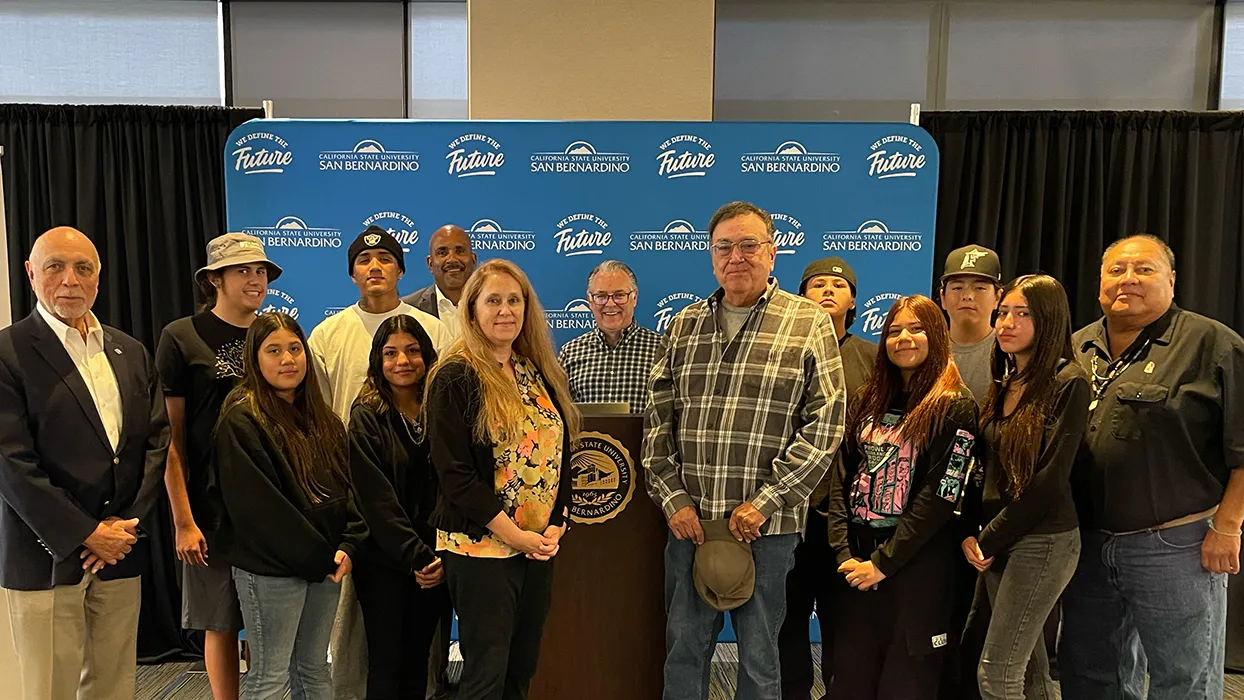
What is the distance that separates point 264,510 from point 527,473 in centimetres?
76

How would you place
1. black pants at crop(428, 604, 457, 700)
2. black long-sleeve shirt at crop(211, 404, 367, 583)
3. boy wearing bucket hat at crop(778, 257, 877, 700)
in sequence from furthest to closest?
black pants at crop(428, 604, 457, 700)
boy wearing bucket hat at crop(778, 257, 877, 700)
black long-sleeve shirt at crop(211, 404, 367, 583)

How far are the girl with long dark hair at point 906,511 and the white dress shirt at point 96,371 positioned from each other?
2.28 m

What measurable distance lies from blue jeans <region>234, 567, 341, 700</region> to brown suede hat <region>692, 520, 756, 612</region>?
44.5 inches

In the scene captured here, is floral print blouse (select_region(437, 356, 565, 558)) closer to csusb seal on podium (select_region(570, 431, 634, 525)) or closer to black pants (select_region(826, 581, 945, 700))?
csusb seal on podium (select_region(570, 431, 634, 525))

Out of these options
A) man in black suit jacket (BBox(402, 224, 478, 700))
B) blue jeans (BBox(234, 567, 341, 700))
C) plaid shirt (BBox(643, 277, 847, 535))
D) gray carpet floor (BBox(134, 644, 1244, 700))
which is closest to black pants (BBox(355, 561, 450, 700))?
blue jeans (BBox(234, 567, 341, 700))

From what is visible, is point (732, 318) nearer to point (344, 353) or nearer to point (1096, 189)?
point (344, 353)

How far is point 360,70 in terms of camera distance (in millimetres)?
4281

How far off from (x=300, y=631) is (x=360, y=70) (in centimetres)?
325

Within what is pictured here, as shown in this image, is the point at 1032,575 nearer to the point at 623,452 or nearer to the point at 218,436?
the point at 623,452

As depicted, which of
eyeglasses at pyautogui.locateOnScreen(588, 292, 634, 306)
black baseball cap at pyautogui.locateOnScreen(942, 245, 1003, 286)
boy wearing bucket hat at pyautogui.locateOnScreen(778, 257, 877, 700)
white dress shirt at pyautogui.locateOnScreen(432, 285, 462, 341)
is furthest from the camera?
white dress shirt at pyautogui.locateOnScreen(432, 285, 462, 341)

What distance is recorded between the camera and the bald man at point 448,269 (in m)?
3.45

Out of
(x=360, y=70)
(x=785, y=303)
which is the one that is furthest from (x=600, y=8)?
(x=785, y=303)

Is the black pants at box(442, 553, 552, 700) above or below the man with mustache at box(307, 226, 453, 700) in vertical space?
below

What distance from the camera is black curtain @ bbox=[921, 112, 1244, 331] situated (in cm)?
390
